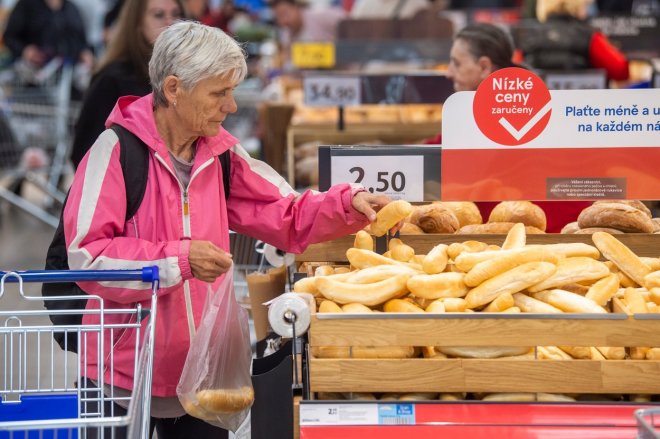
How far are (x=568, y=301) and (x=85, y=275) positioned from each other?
1153 millimetres

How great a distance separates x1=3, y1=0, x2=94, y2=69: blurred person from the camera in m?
11.8

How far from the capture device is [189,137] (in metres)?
2.91

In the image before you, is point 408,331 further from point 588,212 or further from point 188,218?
point 588,212

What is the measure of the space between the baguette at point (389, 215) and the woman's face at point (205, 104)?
49 centimetres

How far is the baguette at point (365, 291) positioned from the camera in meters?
2.52

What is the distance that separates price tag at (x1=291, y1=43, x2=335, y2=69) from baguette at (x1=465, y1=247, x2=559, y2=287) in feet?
21.6

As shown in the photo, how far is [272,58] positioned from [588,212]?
9.18 metres

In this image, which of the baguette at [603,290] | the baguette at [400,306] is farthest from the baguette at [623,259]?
the baguette at [400,306]

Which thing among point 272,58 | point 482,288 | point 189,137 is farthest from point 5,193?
point 482,288

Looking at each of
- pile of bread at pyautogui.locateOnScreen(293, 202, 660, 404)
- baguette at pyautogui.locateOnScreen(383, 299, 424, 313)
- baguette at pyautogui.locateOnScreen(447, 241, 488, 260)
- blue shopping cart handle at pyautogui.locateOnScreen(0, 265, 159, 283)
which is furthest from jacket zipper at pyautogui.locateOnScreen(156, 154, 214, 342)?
baguette at pyautogui.locateOnScreen(447, 241, 488, 260)

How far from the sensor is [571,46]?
25.2 ft

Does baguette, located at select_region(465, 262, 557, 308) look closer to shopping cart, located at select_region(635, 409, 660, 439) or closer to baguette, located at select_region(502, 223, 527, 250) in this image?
baguette, located at select_region(502, 223, 527, 250)

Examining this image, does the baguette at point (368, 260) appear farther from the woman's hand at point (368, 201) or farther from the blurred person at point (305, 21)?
the blurred person at point (305, 21)

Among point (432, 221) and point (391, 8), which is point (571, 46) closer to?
point (391, 8)
